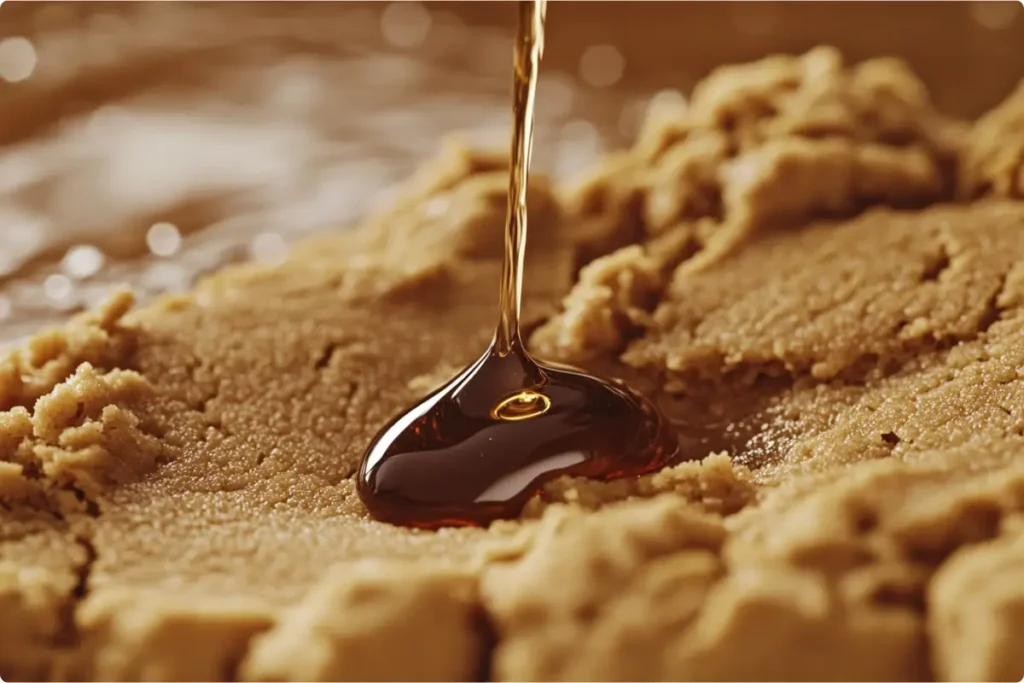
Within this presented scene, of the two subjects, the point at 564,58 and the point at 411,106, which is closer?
the point at 411,106

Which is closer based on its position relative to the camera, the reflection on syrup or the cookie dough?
the cookie dough

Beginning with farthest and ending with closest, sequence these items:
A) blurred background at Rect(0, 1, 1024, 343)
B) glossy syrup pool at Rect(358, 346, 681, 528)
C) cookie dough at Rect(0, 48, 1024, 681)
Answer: blurred background at Rect(0, 1, 1024, 343) → glossy syrup pool at Rect(358, 346, 681, 528) → cookie dough at Rect(0, 48, 1024, 681)

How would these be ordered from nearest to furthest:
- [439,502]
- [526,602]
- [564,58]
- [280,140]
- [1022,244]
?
[526,602] < [439,502] < [1022,244] < [280,140] < [564,58]

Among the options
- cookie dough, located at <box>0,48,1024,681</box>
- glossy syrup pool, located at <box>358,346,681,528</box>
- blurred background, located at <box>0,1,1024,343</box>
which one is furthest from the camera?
blurred background, located at <box>0,1,1024,343</box>

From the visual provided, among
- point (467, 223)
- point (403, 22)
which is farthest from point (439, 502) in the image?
point (403, 22)

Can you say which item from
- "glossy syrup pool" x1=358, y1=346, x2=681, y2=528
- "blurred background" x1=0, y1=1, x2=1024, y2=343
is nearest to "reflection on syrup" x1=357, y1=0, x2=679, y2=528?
"glossy syrup pool" x1=358, y1=346, x2=681, y2=528

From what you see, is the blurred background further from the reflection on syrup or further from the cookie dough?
the reflection on syrup

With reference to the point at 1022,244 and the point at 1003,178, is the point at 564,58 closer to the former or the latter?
the point at 1003,178
